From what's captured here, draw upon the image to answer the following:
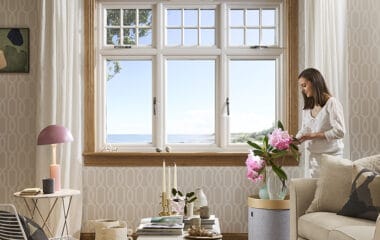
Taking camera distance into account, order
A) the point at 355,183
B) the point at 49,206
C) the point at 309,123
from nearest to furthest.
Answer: the point at 355,183 < the point at 309,123 < the point at 49,206

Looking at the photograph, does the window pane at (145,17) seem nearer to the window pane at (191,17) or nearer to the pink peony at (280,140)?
the window pane at (191,17)

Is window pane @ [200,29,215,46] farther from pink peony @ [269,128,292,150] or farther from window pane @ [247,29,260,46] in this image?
pink peony @ [269,128,292,150]

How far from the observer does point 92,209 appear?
609cm

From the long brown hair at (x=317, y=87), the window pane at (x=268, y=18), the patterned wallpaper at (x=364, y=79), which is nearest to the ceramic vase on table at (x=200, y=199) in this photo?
the long brown hair at (x=317, y=87)

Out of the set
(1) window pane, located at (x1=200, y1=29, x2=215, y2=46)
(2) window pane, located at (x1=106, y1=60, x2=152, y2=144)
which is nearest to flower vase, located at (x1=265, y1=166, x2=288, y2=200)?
(2) window pane, located at (x1=106, y1=60, x2=152, y2=144)

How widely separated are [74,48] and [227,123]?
1.68 m

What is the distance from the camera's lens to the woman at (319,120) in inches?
197

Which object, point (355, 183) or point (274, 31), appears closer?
point (355, 183)

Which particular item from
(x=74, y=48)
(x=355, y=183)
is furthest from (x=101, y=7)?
(x=355, y=183)

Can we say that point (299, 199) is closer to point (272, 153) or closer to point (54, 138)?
point (272, 153)

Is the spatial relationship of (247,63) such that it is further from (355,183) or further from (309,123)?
(355,183)

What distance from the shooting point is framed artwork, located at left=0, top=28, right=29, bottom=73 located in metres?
6.11

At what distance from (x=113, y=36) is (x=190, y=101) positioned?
1021mm

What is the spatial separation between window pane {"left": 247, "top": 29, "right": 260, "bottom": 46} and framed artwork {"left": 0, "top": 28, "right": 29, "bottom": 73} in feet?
7.24
